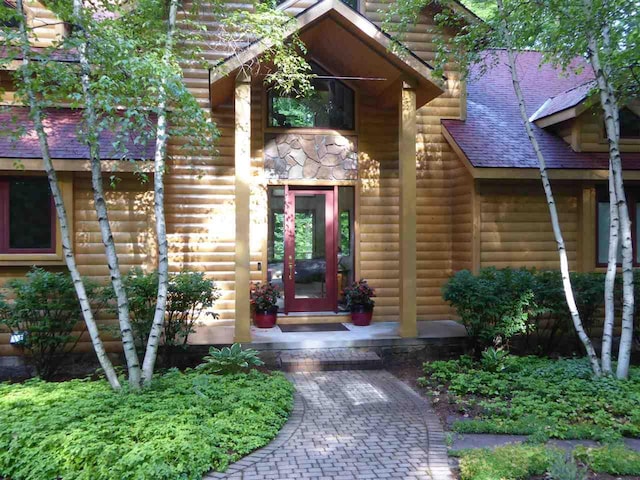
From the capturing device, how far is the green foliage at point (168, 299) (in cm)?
676

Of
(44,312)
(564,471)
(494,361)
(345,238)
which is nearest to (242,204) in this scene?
(345,238)

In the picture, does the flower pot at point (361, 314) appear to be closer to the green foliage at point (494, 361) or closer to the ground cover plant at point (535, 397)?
the ground cover plant at point (535, 397)

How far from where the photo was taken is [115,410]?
15.4 ft

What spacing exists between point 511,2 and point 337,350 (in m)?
5.30

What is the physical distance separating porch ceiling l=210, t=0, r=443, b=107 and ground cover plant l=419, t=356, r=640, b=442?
4180mm

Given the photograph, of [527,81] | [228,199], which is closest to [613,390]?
[228,199]

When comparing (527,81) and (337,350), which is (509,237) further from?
(527,81)

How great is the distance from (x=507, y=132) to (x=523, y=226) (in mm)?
1869

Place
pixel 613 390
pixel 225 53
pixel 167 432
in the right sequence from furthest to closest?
pixel 225 53, pixel 613 390, pixel 167 432

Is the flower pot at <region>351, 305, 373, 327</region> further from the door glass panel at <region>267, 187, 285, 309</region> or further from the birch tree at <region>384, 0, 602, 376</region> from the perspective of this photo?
the birch tree at <region>384, 0, 602, 376</region>

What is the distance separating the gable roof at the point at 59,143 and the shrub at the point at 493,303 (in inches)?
193

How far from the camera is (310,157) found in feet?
30.6

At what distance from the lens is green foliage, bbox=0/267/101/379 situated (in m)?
6.59

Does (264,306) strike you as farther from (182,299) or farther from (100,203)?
(100,203)
